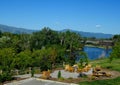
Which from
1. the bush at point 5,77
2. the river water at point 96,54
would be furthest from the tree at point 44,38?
the bush at point 5,77

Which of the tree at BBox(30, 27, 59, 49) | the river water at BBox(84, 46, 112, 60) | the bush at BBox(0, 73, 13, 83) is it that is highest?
the tree at BBox(30, 27, 59, 49)

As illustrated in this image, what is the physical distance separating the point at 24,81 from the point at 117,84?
8209 millimetres

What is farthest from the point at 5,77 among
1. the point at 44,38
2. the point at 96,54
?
the point at 96,54

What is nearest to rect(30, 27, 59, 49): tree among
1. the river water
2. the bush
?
the river water

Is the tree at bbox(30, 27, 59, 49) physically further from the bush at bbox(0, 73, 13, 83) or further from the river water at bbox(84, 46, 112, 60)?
the bush at bbox(0, 73, 13, 83)

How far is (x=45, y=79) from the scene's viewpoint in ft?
79.7

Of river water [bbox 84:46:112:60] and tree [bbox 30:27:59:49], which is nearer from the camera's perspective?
tree [bbox 30:27:59:49]

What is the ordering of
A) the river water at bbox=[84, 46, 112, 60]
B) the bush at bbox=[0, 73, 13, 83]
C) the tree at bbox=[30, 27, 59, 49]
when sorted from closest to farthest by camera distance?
1. the bush at bbox=[0, 73, 13, 83]
2. the tree at bbox=[30, 27, 59, 49]
3. the river water at bbox=[84, 46, 112, 60]

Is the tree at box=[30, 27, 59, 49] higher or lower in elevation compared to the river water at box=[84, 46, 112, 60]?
higher

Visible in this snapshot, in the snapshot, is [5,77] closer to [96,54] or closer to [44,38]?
[44,38]

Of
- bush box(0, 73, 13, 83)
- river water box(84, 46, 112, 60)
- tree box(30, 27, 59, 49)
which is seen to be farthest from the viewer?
river water box(84, 46, 112, 60)

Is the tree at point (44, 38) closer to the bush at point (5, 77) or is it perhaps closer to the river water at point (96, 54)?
the river water at point (96, 54)

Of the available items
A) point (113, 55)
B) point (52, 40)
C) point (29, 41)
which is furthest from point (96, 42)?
point (113, 55)

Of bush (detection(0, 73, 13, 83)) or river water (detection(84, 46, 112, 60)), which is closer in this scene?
bush (detection(0, 73, 13, 83))
